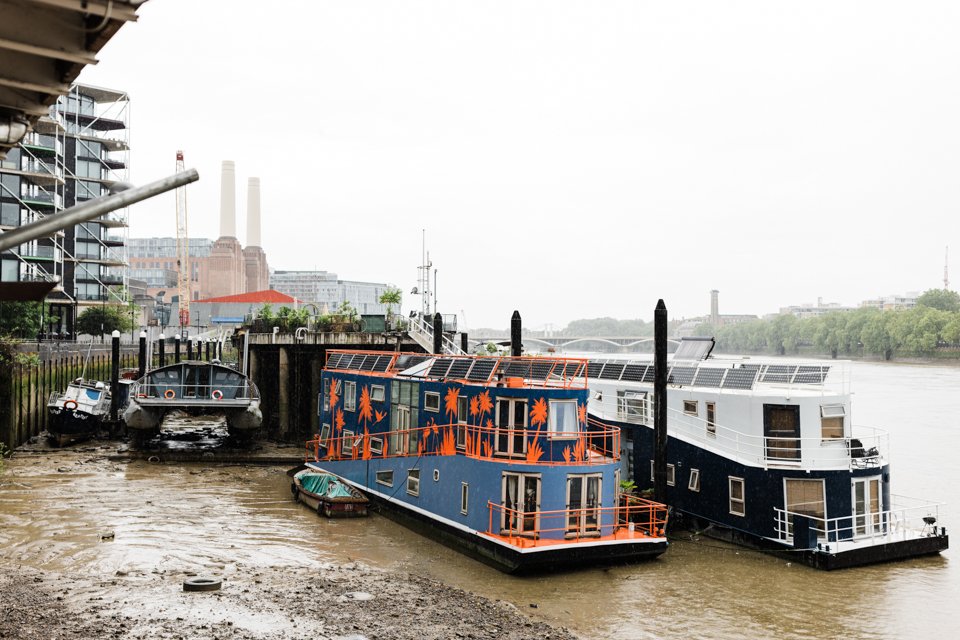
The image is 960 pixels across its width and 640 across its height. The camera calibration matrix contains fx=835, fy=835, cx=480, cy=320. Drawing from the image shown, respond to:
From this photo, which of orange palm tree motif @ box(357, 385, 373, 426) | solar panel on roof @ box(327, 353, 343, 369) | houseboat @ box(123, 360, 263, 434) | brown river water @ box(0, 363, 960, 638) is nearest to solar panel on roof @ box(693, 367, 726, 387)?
brown river water @ box(0, 363, 960, 638)

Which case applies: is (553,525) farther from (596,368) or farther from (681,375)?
(596,368)

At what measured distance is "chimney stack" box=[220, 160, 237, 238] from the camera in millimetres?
159750

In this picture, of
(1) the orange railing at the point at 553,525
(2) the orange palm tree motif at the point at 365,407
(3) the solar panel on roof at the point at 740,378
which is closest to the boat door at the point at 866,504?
(3) the solar panel on roof at the point at 740,378

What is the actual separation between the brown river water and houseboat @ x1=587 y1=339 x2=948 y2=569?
2.14 ft

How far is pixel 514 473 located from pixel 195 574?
7.64 meters

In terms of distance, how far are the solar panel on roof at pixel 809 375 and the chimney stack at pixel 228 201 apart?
146516 mm

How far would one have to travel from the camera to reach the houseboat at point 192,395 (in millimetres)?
34688

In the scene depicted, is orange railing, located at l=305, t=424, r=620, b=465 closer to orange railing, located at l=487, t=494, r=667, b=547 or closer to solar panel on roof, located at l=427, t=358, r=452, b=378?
orange railing, located at l=487, t=494, r=667, b=547

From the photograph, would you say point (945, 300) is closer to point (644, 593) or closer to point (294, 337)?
point (294, 337)

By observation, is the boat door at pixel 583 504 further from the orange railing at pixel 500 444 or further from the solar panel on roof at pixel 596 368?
the solar panel on roof at pixel 596 368

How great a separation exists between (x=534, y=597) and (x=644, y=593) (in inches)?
109

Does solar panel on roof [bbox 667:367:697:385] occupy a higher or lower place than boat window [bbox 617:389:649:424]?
higher

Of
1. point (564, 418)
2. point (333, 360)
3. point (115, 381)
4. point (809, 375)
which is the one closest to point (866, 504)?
point (809, 375)

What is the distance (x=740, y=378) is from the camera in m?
24.6
